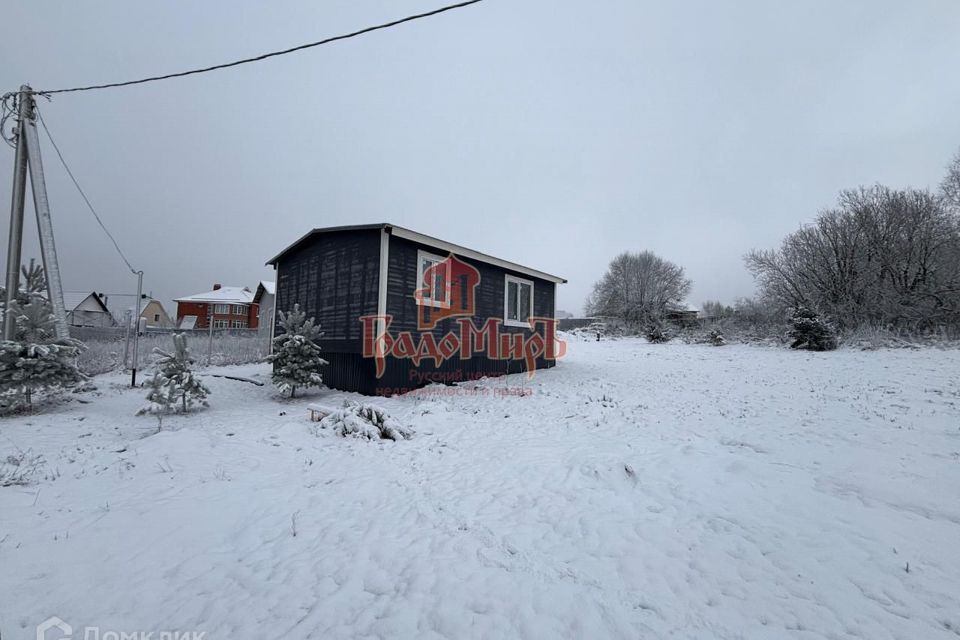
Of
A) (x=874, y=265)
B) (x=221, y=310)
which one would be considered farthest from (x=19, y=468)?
(x=221, y=310)

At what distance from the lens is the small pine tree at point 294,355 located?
9.33m

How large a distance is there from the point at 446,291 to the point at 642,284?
117ft

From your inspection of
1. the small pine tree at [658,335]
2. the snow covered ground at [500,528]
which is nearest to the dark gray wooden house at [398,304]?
the snow covered ground at [500,528]

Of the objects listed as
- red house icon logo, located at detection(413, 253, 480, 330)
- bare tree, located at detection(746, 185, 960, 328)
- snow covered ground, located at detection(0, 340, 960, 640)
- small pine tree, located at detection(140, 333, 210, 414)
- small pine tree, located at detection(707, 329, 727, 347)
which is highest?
bare tree, located at detection(746, 185, 960, 328)

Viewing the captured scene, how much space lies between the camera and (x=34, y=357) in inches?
289

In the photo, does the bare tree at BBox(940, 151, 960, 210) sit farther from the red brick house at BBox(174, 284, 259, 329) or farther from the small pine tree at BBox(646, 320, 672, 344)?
the red brick house at BBox(174, 284, 259, 329)

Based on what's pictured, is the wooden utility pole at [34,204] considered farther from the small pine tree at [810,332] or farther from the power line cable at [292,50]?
the small pine tree at [810,332]

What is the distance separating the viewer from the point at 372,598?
2.68 meters

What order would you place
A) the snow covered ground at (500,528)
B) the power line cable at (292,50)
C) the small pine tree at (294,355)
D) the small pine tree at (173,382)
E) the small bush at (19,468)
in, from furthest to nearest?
the small pine tree at (294,355)
the small pine tree at (173,382)
the power line cable at (292,50)
the small bush at (19,468)
the snow covered ground at (500,528)

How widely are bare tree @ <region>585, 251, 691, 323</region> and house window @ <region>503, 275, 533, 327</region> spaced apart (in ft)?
88.8

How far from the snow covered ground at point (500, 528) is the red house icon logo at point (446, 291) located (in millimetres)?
4313

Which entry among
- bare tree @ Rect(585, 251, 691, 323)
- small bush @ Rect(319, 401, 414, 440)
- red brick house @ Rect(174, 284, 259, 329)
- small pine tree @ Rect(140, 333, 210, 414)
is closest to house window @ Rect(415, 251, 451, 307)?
small bush @ Rect(319, 401, 414, 440)

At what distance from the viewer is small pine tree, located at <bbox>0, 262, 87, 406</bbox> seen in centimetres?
722

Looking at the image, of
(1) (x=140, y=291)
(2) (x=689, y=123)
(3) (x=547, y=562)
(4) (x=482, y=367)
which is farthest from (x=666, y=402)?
(2) (x=689, y=123)
